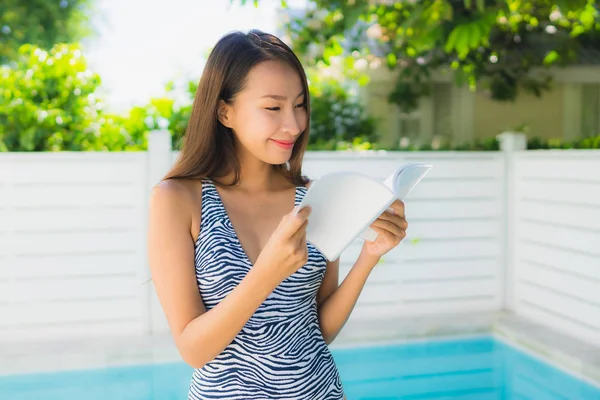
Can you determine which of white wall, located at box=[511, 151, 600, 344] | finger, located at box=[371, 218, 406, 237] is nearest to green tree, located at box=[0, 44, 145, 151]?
white wall, located at box=[511, 151, 600, 344]

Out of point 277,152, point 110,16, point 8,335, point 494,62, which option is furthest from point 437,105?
point 110,16

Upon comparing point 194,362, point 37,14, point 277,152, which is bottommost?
point 194,362

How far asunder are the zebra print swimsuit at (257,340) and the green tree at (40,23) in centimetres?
1748

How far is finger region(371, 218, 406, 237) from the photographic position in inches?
50.6

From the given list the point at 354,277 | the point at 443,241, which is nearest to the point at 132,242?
the point at 443,241

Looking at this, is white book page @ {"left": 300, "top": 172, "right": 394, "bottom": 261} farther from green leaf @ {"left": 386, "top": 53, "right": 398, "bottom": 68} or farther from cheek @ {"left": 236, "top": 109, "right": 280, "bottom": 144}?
green leaf @ {"left": 386, "top": 53, "right": 398, "bottom": 68}

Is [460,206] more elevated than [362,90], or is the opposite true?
[362,90]

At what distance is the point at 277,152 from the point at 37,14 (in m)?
20.5

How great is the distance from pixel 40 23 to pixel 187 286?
2096 cm

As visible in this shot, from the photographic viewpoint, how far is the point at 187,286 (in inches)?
50.8

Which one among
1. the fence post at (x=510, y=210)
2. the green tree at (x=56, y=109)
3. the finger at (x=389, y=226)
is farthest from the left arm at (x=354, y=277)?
the fence post at (x=510, y=210)

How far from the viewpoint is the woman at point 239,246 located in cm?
129

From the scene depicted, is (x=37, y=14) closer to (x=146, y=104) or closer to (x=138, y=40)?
(x=138, y=40)

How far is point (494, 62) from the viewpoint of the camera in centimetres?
858
